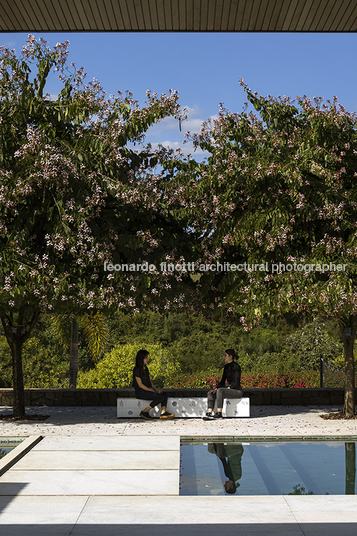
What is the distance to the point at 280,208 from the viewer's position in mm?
11273

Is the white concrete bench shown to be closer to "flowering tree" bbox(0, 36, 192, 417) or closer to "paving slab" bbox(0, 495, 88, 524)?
"flowering tree" bbox(0, 36, 192, 417)

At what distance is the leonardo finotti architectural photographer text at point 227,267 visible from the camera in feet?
35.8

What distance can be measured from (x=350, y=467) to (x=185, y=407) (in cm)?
506

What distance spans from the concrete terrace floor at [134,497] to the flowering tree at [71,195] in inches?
101

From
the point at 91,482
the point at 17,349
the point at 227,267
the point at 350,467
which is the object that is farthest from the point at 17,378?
the point at 350,467

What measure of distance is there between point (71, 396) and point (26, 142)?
246 inches

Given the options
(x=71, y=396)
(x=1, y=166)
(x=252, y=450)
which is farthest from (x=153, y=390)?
(x=1, y=166)

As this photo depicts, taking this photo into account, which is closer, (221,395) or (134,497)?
(134,497)

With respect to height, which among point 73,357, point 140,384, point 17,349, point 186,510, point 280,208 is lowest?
point 186,510

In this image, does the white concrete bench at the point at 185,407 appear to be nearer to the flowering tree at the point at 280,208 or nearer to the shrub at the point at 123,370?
the flowering tree at the point at 280,208

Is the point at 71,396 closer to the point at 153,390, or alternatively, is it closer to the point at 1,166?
the point at 153,390

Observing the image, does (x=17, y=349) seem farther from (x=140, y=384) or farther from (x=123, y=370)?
(x=123, y=370)

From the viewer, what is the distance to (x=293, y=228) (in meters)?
11.7

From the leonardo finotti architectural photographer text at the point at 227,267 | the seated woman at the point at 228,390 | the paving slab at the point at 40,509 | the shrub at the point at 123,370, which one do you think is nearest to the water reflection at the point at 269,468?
the paving slab at the point at 40,509
